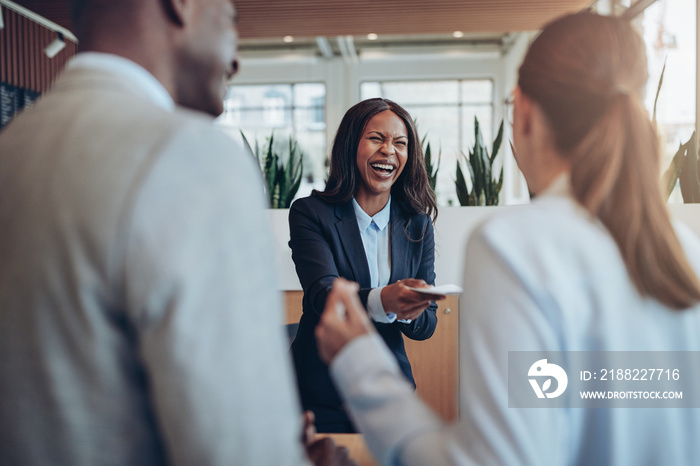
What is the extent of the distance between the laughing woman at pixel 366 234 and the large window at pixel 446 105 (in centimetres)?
1004

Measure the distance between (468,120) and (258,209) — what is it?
12.5m

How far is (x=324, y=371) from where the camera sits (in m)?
1.72

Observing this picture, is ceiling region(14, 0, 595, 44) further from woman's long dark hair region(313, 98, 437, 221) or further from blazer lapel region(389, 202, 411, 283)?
blazer lapel region(389, 202, 411, 283)

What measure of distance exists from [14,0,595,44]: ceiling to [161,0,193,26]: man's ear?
3.81m

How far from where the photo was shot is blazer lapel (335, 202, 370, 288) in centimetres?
184

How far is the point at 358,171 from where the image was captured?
201cm

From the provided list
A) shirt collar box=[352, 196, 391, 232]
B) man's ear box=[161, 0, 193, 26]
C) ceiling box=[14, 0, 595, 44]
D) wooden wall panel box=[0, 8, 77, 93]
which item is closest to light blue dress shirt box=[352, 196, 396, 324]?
shirt collar box=[352, 196, 391, 232]

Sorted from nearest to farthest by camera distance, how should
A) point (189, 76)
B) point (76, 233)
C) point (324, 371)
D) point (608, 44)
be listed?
point (76, 233)
point (189, 76)
point (608, 44)
point (324, 371)

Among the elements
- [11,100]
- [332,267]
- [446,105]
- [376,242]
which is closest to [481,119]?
[446,105]

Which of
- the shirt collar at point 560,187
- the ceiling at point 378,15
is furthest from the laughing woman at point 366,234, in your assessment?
the ceiling at point 378,15

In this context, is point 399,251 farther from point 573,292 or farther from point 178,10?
point 178,10

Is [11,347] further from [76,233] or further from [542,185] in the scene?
[542,185]

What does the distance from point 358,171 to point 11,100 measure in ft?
13.7

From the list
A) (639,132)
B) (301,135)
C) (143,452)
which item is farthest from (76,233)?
(301,135)
